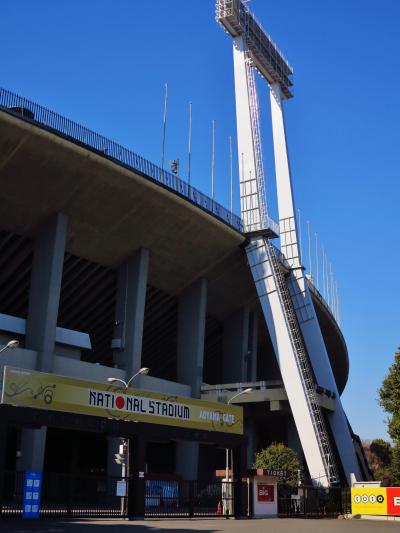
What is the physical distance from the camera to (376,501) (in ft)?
113

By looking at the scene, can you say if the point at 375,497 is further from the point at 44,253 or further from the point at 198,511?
the point at 44,253

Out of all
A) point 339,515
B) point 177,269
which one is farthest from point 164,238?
point 339,515

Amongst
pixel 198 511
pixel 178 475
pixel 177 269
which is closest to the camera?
pixel 198 511

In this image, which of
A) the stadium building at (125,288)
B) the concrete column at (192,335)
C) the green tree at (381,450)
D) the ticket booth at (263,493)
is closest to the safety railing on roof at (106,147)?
the stadium building at (125,288)

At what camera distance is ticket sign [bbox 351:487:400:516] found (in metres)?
33.3

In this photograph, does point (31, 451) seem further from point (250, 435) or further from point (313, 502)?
point (250, 435)

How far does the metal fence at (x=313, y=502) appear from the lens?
34.2m

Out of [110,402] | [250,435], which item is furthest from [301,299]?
[110,402]

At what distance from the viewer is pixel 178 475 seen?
4222cm

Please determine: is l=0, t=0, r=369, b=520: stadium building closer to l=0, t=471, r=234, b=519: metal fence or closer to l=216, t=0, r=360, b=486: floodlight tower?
l=216, t=0, r=360, b=486: floodlight tower

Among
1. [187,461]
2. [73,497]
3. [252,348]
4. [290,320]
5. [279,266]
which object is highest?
[279,266]

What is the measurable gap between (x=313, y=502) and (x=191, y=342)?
50.1 ft

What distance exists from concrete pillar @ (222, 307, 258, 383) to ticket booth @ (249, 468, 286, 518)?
20.6 m

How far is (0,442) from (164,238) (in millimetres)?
23674
